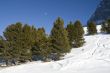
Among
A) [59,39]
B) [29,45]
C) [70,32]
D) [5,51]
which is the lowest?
[5,51]

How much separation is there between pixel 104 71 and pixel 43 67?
975 cm

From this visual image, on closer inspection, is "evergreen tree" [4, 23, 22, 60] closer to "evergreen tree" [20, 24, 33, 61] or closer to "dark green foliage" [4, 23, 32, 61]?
"dark green foliage" [4, 23, 32, 61]

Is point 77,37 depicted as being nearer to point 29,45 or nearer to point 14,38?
point 29,45

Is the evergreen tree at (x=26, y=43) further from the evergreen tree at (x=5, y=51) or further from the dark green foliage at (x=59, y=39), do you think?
the dark green foliage at (x=59, y=39)

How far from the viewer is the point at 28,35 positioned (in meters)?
60.4

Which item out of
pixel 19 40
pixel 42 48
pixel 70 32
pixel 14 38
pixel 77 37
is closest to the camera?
pixel 19 40

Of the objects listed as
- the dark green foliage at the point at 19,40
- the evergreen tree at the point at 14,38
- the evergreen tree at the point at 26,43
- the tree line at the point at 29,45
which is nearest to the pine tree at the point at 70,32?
the tree line at the point at 29,45

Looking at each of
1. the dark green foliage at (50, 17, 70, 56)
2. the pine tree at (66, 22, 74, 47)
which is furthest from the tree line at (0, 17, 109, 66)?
the pine tree at (66, 22, 74, 47)

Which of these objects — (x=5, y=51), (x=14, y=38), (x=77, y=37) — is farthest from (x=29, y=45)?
(x=77, y=37)

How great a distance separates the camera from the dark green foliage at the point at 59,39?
58.4 meters

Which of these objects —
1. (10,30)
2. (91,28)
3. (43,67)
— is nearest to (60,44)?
(10,30)

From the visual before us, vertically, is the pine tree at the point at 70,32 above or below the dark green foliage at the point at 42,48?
above

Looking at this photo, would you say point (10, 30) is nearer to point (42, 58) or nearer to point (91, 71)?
point (42, 58)

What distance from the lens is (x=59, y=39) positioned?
60.0 metres
